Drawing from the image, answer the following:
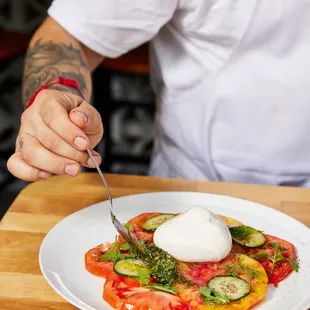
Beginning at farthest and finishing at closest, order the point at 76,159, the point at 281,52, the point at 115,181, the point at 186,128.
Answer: the point at 186,128 < the point at 281,52 < the point at 115,181 < the point at 76,159

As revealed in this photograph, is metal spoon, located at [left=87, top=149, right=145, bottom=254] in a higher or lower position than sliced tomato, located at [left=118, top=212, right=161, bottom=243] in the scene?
higher

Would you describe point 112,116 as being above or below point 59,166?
below

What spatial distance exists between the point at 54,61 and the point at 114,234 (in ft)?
1.58

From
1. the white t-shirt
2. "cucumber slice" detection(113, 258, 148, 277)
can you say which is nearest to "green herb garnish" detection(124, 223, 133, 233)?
"cucumber slice" detection(113, 258, 148, 277)

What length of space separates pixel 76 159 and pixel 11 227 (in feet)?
0.57

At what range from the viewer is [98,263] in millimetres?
980

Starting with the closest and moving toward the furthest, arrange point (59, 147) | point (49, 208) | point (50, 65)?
point (59, 147)
point (49, 208)
point (50, 65)

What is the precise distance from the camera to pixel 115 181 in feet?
4.38

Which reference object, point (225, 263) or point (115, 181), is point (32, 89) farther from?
point (225, 263)

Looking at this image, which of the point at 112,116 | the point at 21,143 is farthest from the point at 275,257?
the point at 112,116

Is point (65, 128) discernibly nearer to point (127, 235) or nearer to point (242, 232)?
point (127, 235)

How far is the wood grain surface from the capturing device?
95cm

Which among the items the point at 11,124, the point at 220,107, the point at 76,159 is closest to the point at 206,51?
the point at 220,107

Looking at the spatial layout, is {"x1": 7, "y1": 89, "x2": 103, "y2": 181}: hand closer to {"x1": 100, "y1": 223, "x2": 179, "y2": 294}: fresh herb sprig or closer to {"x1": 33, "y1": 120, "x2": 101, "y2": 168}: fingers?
{"x1": 33, "y1": 120, "x2": 101, "y2": 168}: fingers
